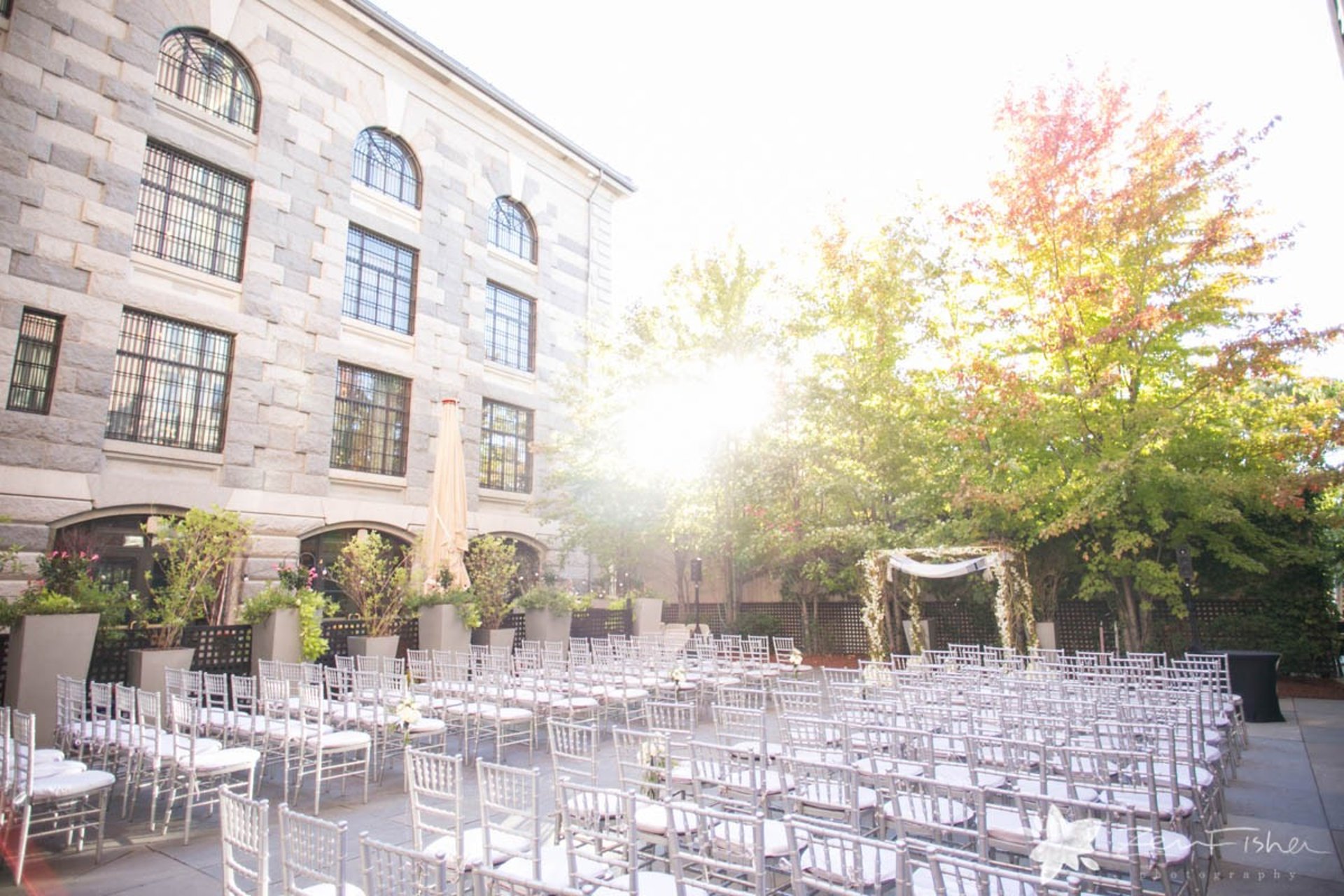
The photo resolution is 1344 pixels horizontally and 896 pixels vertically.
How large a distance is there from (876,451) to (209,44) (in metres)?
A: 18.2

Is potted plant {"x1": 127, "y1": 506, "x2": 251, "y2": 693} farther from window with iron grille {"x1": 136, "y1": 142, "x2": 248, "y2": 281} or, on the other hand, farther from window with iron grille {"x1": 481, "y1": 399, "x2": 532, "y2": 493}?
window with iron grille {"x1": 481, "y1": 399, "x2": 532, "y2": 493}

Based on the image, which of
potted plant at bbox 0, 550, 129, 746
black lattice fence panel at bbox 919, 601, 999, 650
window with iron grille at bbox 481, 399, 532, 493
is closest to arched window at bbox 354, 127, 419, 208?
window with iron grille at bbox 481, 399, 532, 493

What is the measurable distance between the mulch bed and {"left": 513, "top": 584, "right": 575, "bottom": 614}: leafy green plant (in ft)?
45.8

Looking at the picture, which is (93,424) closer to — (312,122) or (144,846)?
(312,122)

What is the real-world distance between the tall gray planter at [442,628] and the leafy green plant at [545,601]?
81.4 inches

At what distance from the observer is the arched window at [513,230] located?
76.4 feet

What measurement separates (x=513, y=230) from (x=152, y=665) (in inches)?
687

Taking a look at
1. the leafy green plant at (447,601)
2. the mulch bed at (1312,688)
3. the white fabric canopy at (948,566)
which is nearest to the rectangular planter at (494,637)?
the leafy green plant at (447,601)

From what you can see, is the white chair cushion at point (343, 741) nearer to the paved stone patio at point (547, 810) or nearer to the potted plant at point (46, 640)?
the paved stone patio at point (547, 810)

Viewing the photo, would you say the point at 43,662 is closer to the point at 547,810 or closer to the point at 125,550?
the point at 547,810

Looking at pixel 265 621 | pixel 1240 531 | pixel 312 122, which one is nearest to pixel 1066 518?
pixel 1240 531

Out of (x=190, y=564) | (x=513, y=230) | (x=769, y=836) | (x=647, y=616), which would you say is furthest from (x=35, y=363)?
(x=769, y=836)

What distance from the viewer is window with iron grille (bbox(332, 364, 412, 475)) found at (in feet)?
60.4

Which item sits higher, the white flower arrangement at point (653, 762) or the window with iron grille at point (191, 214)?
the window with iron grille at point (191, 214)
